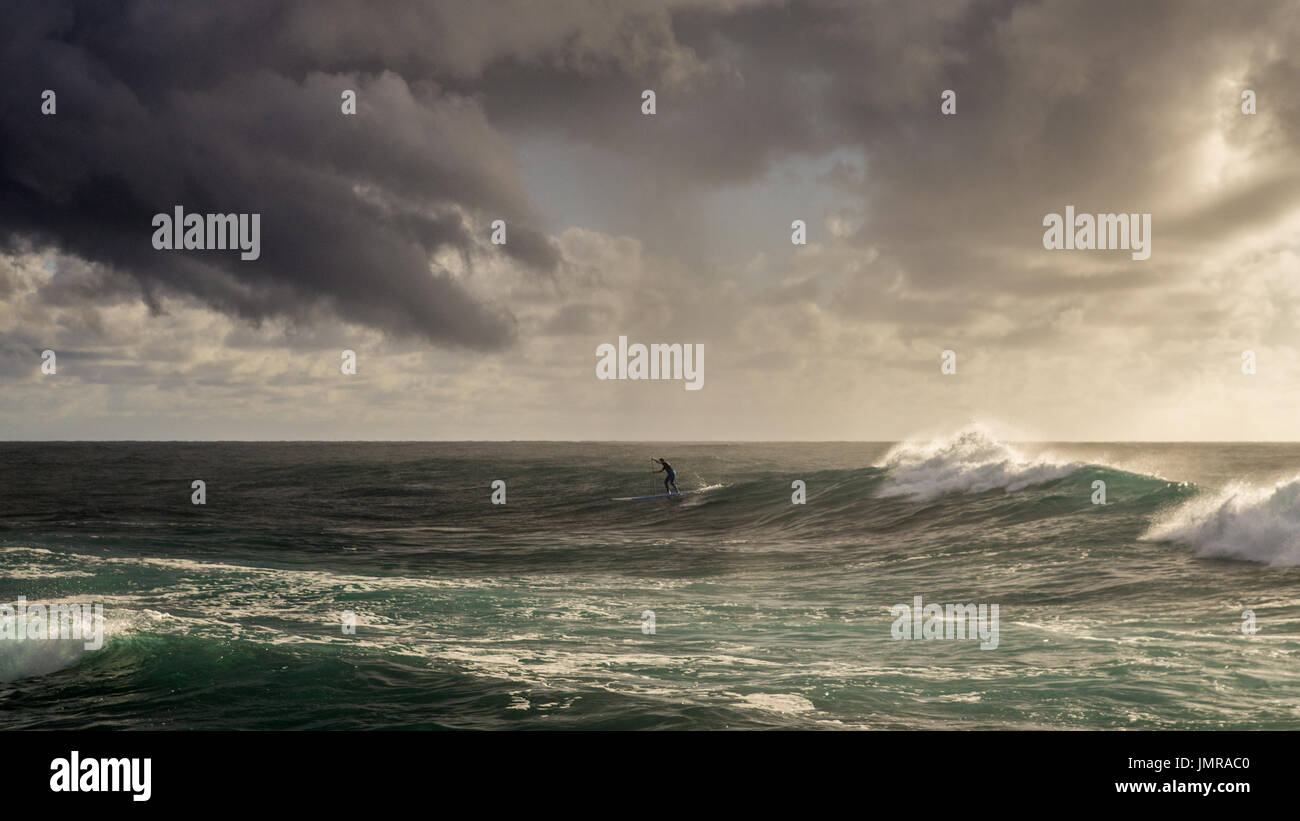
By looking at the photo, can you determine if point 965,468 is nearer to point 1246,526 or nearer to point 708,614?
point 1246,526

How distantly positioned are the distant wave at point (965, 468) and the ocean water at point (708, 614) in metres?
0.19

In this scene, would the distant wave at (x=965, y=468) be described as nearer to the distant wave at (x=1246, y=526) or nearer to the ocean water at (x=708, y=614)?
the ocean water at (x=708, y=614)

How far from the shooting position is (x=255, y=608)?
14.5m

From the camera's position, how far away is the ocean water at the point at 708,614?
8711 millimetres

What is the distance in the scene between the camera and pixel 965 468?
3200cm

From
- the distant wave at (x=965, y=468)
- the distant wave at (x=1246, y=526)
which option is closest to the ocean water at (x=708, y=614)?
the distant wave at (x=1246, y=526)

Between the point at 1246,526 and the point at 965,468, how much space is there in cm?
1400

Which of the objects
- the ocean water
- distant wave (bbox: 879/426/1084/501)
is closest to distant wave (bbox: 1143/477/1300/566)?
the ocean water

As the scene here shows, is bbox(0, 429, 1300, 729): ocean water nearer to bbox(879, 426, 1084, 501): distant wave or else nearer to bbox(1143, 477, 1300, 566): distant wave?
bbox(1143, 477, 1300, 566): distant wave

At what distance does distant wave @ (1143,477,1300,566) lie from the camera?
55.9 ft

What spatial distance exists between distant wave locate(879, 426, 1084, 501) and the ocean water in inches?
7.5
